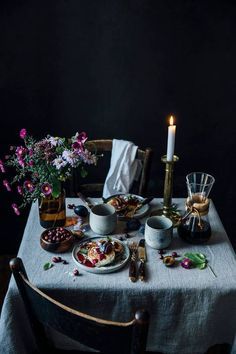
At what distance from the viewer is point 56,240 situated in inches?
52.1

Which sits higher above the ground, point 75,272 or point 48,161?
point 48,161

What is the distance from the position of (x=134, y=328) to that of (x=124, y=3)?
4.95ft

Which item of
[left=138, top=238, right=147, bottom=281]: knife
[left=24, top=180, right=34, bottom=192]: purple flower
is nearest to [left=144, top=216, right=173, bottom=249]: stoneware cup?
[left=138, top=238, right=147, bottom=281]: knife

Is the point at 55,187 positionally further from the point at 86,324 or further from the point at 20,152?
the point at 86,324

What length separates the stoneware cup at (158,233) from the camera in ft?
4.31

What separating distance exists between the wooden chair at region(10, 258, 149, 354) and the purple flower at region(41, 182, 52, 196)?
32 cm

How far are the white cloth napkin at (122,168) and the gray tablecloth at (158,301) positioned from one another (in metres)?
0.68

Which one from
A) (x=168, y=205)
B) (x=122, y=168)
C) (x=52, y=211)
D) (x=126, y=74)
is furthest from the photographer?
(x=126, y=74)

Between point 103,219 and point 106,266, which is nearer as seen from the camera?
point 106,266

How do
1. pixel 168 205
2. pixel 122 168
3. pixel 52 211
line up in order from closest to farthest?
pixel 52 211, pixel 168 205, pixel 122 168

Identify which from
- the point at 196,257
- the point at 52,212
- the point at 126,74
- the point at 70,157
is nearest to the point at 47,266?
the point at 52,212

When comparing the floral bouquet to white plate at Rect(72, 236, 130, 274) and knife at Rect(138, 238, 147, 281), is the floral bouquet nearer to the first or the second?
white plate at Rect(72, 236, 130, 274)

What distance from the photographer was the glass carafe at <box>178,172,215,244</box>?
1.36 meters

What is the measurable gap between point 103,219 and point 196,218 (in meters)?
0.32
